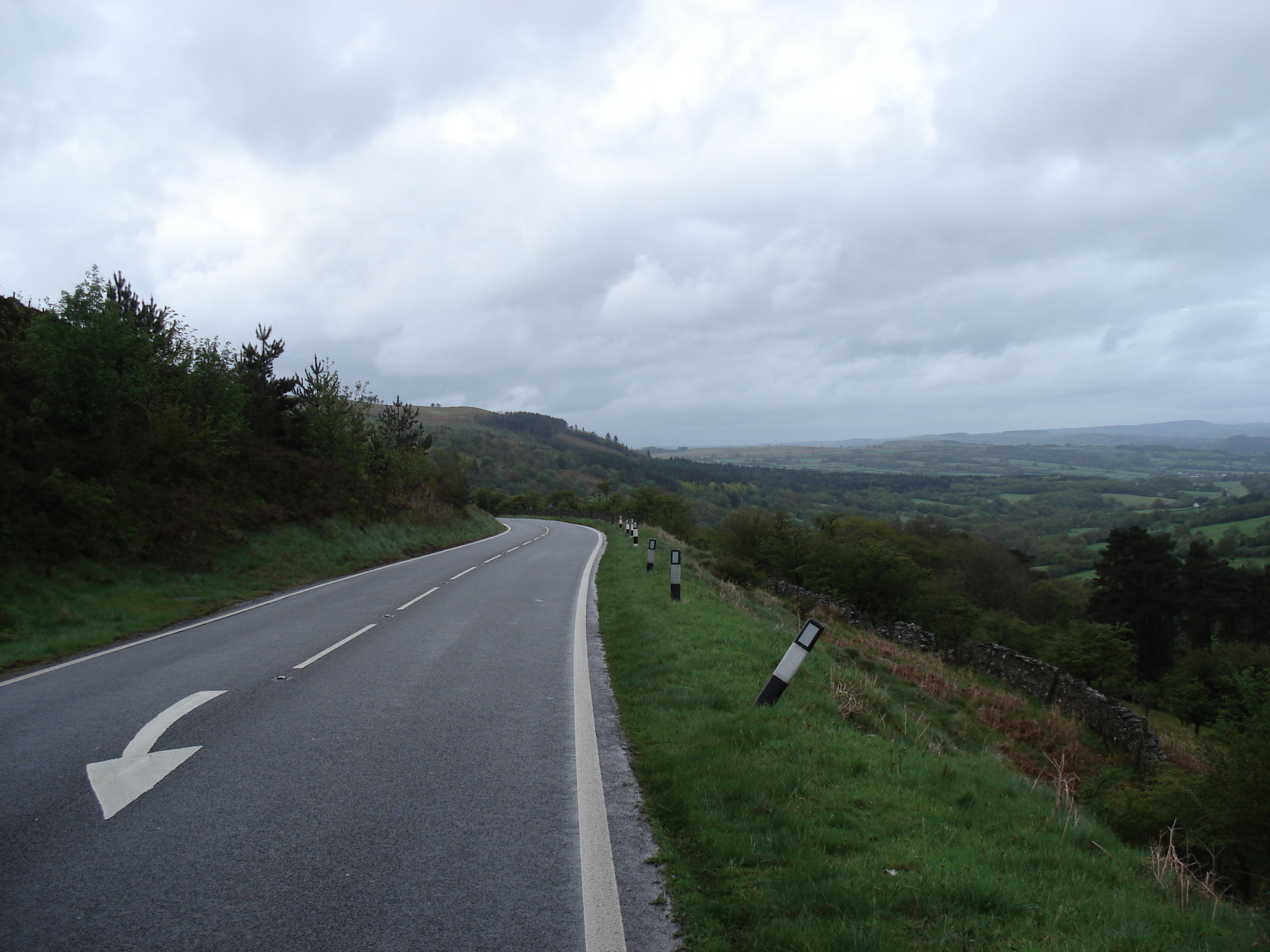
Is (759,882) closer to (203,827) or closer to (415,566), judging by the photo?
(203,827)

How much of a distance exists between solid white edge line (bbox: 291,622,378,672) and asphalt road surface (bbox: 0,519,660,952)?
1.9 inches

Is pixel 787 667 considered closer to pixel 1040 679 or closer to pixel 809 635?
pixel 809 635

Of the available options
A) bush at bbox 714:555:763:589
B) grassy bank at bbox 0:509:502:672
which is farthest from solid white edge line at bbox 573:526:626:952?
bush at bbox 714:555:763:589

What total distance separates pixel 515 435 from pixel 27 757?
6316 inches

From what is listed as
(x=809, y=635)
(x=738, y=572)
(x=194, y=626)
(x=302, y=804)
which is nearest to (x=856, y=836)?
(x=809, y=635)

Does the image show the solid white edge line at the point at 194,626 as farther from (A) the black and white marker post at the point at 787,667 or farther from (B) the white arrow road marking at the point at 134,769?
(A) the black and white marker post at the point at 787,667

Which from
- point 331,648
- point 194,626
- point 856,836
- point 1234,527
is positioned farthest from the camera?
point 1234,527

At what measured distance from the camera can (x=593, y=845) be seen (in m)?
3.86

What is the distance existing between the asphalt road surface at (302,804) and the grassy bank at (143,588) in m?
1.65

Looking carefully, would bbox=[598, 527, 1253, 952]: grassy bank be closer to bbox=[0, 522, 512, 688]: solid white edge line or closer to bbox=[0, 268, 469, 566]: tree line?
bbox=[0, 522, 512, 688]: solid white edge line

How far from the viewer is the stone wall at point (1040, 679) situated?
12961mm

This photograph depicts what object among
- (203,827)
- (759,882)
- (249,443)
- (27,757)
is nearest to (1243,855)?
(759,882)

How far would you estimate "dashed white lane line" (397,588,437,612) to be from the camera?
40.6ft

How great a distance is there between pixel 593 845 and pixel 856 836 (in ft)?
4.82
